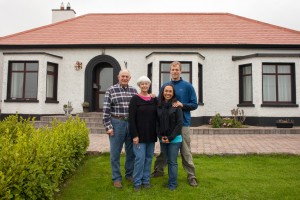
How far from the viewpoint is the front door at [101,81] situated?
43.4 feet

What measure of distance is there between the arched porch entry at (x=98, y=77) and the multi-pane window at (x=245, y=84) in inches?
250

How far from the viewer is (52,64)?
12.6 meters

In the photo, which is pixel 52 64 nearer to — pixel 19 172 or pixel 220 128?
pixel 220 128

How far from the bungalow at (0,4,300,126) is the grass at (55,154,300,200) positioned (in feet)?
20.8

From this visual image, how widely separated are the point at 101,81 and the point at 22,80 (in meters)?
3.94

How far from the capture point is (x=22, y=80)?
12.4 metres

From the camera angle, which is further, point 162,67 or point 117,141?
point 162,67

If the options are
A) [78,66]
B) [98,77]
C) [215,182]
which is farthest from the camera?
[98,77]

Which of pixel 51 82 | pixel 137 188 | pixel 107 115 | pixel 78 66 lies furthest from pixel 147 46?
pixel 137 188

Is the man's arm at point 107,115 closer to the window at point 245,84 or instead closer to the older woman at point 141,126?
the older woman at point 141,126

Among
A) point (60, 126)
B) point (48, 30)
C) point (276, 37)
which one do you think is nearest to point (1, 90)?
point (48, 30)

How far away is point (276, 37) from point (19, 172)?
44.2ft

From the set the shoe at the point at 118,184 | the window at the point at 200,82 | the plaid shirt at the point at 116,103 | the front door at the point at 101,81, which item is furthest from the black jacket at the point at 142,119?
the front door at the point at 101,81

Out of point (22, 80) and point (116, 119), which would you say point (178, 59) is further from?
point (116, 119)
